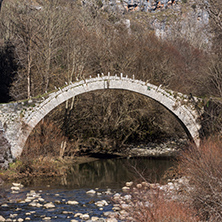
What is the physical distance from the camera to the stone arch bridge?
14016mm

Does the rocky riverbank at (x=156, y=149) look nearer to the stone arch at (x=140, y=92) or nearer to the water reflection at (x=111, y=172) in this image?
the water reflection at (x=111, y=172)

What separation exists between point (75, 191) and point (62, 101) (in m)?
4.46

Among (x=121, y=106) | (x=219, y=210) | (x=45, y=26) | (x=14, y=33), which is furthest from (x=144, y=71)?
(x=219, y=210)

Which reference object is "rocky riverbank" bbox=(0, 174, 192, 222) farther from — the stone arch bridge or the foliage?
the foliage

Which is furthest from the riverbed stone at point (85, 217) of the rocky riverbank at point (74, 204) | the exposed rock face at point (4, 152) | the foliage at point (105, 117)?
the foliage at point (105, 117)

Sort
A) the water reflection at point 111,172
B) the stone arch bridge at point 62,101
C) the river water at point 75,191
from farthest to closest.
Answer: the stone arch bridge at point 62,101 → the water reflection at point 111,172 → the river water at point 75,191

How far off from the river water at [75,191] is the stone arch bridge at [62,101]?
2167 mm

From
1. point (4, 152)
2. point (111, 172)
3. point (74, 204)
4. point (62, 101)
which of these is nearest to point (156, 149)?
point (111, 172)

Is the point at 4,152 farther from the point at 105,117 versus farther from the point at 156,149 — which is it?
the point at 156,149

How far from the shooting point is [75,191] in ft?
38.5

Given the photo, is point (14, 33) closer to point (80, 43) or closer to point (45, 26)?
point (45, 26)

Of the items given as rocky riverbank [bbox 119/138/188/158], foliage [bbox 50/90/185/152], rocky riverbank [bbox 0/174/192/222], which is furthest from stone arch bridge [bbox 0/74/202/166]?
foliage [bbox 50/90/185/152]

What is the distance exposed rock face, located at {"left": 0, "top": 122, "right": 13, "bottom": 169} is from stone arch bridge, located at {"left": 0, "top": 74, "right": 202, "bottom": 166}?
0.07 meters

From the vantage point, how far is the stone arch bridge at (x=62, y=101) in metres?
14.0
